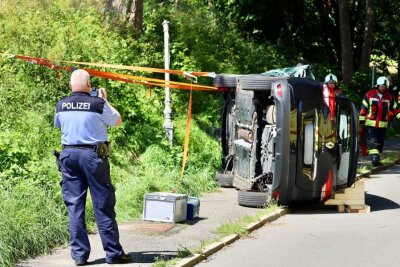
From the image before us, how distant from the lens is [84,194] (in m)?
8.56

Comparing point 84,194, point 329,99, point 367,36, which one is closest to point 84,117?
point 84,194

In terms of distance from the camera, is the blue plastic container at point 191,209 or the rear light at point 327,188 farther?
the rear light at point 327,188

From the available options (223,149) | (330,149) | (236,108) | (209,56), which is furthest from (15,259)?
(209,56)

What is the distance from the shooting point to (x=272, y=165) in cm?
1251

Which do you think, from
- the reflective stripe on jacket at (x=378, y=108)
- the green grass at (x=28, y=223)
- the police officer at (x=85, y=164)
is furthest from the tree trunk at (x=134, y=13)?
the police officer at (x=85, y=164)

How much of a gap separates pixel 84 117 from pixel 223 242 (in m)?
2.54

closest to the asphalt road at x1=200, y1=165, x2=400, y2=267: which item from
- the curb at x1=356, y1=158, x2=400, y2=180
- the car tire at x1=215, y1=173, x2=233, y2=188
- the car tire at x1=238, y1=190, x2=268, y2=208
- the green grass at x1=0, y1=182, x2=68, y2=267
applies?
the car tire at x1=238, y1=190, x2=268, y2=208

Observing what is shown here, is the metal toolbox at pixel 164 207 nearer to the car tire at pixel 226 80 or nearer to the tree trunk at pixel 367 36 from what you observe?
the car tire at pixel 226 80

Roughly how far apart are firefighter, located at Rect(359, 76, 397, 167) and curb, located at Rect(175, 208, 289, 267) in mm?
7097

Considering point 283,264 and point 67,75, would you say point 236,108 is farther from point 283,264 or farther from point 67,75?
point 283,264

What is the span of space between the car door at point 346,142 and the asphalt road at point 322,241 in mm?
551

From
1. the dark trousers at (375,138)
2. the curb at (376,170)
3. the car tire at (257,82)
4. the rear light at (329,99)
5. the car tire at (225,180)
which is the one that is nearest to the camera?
the car tire at (257,82)

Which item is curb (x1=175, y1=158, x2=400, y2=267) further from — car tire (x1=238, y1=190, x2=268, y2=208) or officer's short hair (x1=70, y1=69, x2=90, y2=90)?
officer's short hair (x1=70, y1=69, x2=90, y2=90)

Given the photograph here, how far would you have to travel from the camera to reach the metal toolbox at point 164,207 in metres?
11.1
